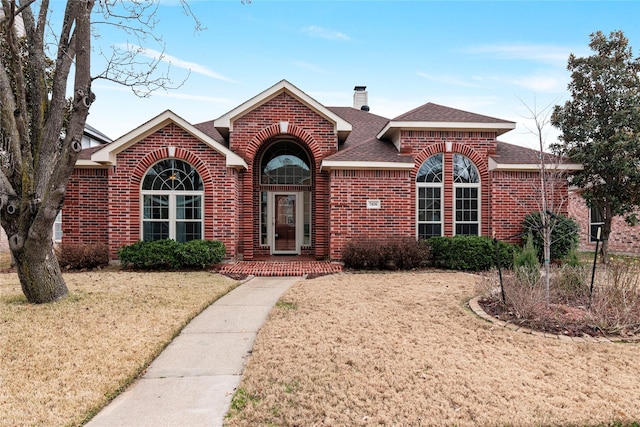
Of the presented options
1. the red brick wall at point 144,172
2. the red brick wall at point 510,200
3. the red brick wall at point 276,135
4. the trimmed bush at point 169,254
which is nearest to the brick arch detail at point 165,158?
the red brick wall at point 144,172

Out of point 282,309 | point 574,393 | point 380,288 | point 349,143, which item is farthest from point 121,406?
point 349,143

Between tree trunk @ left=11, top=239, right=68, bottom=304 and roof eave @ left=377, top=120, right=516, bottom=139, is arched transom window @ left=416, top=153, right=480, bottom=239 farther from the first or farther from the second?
tree trunk @ left=11, top=239, right=68, bottom=304

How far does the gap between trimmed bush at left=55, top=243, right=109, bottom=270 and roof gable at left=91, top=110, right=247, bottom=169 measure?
271 cm

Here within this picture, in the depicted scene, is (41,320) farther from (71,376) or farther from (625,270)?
(625,270)

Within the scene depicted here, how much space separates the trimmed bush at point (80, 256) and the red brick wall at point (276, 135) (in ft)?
14.4

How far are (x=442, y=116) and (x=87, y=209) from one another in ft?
41.2

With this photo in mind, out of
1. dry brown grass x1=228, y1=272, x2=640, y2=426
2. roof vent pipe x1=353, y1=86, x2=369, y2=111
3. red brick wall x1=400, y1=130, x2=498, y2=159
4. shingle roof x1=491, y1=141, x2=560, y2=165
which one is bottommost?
dry brown grass x1=228, y1=272, x2=640, y2=426

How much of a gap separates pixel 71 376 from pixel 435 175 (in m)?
11.3

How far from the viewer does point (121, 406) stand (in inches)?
132

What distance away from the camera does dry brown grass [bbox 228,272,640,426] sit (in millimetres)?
3098

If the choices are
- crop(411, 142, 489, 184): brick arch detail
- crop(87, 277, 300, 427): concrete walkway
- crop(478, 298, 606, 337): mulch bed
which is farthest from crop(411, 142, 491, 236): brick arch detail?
crop(87, 277, 300, 427): concrete walkway

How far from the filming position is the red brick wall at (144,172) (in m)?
11.2

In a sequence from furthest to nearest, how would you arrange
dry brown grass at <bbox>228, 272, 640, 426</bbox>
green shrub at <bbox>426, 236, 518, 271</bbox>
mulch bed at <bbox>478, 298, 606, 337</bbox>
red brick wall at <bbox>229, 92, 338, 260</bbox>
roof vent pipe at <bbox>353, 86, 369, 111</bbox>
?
roof vent pipe at <bbox>353, 86, 369, 111</bbox>, red brick wall at <bbox>229, 92, 338, 260</bbox>, green shrub at <bbox>426, 236, 518, 271</bbox>, mulch bed at <bbox>478, 298, 606, 337</bbox>, dry brown grass at <bbox>228, 272, 640, 426</bbox>

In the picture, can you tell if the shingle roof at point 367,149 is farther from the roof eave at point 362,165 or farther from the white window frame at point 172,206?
the white window frame at point 172,206
